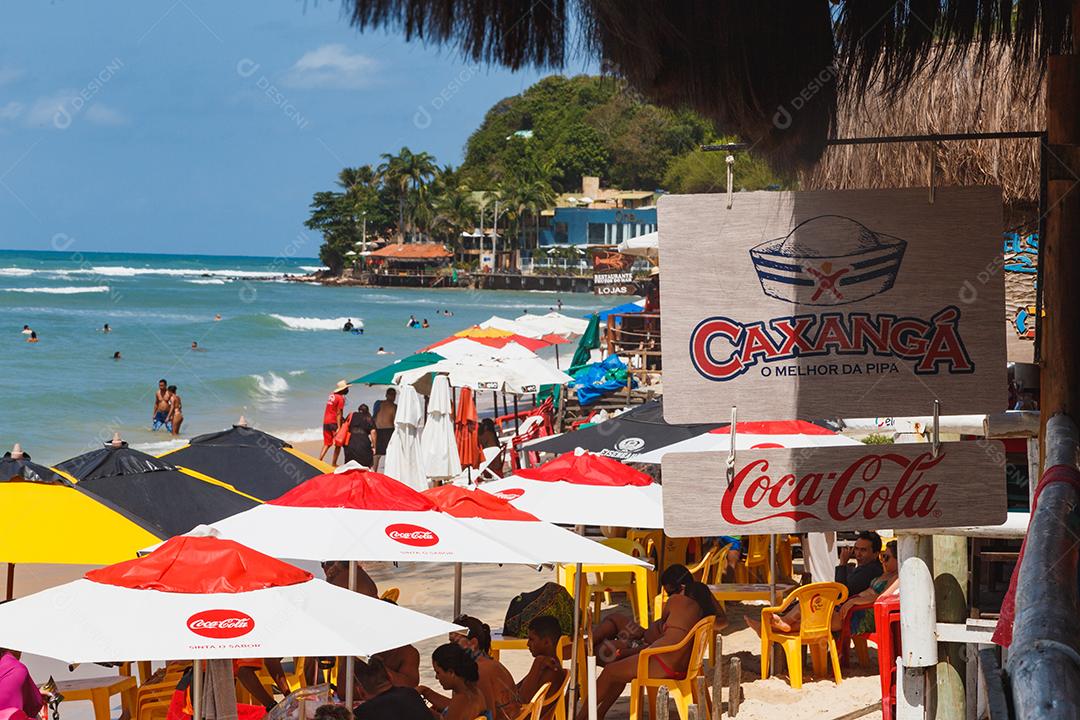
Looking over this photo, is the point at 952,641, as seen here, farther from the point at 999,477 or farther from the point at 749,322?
the point at 749,322

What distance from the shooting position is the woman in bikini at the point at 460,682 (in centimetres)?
604

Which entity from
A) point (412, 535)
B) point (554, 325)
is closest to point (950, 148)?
point (412, 535)

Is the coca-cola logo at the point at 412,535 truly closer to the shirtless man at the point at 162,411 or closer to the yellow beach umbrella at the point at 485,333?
the yellow beach umbrella at the point at 485,333

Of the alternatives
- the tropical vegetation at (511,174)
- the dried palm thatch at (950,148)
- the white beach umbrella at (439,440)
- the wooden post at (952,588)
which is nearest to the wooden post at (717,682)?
the wooden post at (952,588)

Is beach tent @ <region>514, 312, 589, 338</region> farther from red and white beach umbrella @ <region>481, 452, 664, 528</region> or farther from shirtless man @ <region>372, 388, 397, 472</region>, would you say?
red and white beach umbrella @ <region>481, 452, 664, 528</region>

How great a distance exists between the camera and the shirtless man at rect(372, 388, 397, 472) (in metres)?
17.9

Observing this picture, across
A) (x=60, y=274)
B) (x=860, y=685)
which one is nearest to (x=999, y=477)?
(x=860, y=685)

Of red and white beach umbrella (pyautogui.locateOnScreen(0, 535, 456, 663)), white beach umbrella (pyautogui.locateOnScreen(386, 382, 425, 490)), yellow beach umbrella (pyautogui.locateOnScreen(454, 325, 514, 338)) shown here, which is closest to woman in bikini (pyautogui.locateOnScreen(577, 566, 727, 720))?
red and white beach umbrella (pyautogui.locateOnScreen(0, 535, 456, 663))

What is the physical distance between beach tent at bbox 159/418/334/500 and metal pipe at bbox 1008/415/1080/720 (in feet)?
25.4

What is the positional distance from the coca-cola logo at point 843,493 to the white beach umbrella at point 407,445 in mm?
10931

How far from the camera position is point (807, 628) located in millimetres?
7957

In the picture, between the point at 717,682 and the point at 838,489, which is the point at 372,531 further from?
the point at 838,489

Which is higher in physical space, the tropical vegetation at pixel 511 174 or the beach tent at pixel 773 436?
the tropical vegetation at pixel 511 174

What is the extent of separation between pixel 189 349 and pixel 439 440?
3719 centimetres
